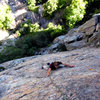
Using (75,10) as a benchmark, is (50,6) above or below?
above

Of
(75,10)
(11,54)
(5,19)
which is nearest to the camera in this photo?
(11,54)

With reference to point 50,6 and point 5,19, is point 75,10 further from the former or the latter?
point 5,19

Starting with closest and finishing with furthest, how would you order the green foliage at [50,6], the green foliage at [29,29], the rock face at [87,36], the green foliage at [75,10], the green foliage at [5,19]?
the rock face at [87,36], the green foliage at [75,10], the green foliage at [29,29], the green foliage at [50,6], the green foliage at [5,19]

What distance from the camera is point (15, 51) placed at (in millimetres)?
14016

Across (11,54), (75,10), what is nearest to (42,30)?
(75,10)

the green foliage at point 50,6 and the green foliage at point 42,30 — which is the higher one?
the green foliage at point 50,6

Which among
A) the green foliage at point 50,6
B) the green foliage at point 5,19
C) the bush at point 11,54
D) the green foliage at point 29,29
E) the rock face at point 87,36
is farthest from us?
the green foliage at point 5,19

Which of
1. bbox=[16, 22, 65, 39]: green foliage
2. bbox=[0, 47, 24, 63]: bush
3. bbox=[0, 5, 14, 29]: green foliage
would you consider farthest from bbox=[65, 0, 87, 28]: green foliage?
bbox=[0, 5, 14, 29]: green foliage

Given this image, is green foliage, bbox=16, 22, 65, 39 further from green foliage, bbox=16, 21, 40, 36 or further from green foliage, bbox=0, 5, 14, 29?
green foliage, bbox=0, 5, 14, 29

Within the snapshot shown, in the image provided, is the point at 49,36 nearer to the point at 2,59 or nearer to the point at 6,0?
the point at 2,59

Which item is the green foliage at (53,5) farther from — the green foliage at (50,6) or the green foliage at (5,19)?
the green foliage at (5,19)

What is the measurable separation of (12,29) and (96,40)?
961 inches

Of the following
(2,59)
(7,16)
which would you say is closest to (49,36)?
(2,59)

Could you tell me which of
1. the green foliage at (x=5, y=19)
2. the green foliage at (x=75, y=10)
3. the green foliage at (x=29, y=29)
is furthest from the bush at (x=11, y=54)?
the green foliage at (x=5, y=19)
